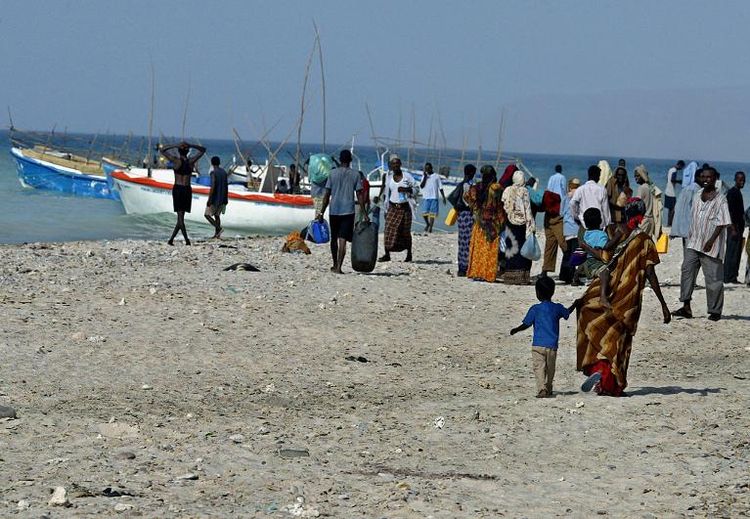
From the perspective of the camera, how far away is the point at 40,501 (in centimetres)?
513

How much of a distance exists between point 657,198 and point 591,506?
10.8 meters

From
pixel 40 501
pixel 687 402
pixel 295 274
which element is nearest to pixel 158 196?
pixel 295 274

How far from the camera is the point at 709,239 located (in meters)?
Answer: 10.6

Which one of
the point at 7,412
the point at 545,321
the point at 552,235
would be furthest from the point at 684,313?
the point at 7,412

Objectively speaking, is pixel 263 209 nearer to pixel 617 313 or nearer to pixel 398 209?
pixel 398 209

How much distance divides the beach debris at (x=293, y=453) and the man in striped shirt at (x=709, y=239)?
5.29 metres

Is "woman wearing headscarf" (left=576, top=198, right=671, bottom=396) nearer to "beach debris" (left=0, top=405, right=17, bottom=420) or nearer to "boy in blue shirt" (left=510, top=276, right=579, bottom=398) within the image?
"boy in blue shirt" (left=510, top=276, right=579, bottom=398)

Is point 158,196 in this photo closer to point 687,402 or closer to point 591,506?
point 687,402

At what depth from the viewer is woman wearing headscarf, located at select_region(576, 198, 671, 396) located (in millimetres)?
7488

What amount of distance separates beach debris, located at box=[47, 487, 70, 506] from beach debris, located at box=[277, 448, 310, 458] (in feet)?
4.25

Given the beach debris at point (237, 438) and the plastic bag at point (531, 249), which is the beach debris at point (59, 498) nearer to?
the beach debris at point (237, 438)

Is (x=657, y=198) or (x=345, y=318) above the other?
(x=657, y=198)

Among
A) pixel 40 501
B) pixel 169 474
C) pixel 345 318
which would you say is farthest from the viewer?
pixel 345 318

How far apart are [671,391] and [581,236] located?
15.2 feet
